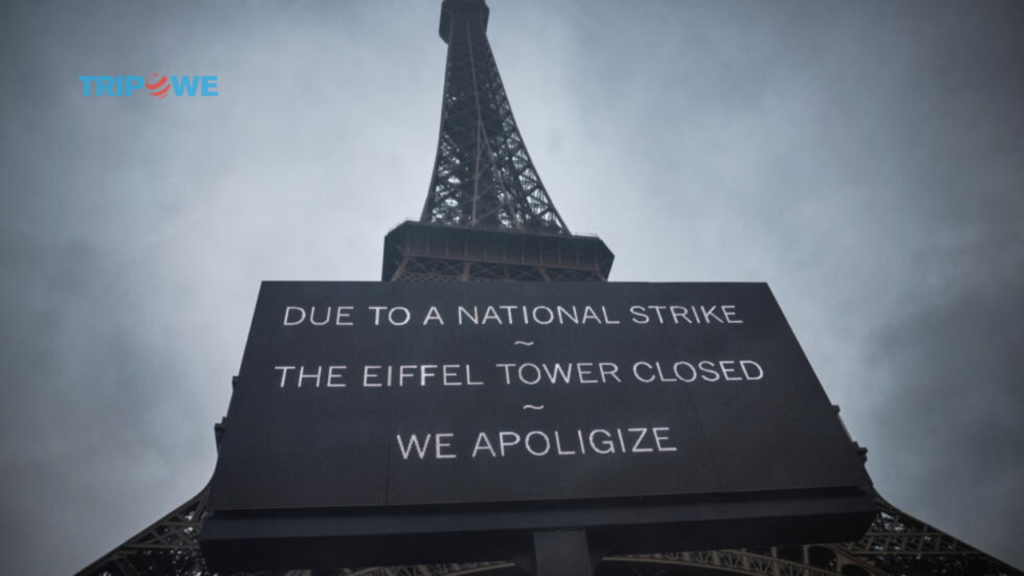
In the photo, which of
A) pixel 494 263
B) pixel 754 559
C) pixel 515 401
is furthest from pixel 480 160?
pixel 515 401

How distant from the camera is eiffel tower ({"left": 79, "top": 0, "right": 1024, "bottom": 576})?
50.5ft

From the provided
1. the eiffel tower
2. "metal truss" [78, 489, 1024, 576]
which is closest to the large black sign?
the eiffel tower

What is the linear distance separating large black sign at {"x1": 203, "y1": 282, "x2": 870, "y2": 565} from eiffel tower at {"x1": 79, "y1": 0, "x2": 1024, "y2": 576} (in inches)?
102

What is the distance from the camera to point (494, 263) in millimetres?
27359

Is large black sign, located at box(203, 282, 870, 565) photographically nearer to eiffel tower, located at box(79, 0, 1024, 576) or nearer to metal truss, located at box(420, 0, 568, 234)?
eiffel tower, located at box(79, 0, 1024, 576)

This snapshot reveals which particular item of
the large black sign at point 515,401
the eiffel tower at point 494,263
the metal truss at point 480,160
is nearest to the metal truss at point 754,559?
the eiffel tower at point 494,263

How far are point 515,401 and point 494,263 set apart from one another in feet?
63.2

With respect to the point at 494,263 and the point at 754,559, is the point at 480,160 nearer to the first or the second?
the point at 494,263

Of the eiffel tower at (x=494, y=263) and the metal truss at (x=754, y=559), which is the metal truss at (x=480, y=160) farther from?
the metal truss at (x=754, y=559)

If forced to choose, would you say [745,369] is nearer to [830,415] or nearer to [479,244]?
[830,415]

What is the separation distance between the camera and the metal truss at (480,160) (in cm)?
3300

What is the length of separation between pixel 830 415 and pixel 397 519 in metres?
5.76

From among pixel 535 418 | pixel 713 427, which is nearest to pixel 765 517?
pixel 713 427

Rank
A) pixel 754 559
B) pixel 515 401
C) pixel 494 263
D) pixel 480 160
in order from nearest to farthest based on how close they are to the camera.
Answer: pixel 515 401 < pixel 754 559 < pixel 494 263 < pixel 480 160
